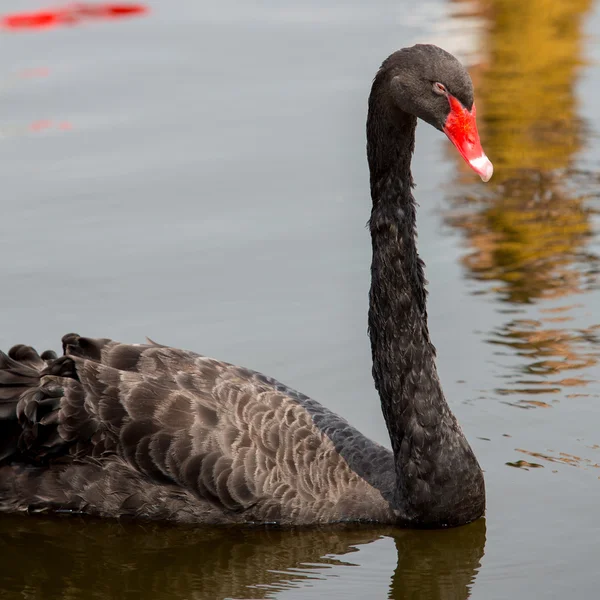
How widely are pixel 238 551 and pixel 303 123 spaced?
584 cm

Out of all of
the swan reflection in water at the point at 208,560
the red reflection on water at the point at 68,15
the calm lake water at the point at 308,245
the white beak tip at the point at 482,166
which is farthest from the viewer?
the red reflection on water at the point at 68,15

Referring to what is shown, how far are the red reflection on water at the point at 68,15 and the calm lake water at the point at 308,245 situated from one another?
0.91 ft

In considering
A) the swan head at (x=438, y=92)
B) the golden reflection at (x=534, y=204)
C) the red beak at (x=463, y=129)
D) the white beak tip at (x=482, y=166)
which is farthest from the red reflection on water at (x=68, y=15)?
the white beak tip at (x=482, y=166)

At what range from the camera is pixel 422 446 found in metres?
6.21

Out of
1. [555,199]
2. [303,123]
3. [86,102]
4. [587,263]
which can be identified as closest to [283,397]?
[587,263]

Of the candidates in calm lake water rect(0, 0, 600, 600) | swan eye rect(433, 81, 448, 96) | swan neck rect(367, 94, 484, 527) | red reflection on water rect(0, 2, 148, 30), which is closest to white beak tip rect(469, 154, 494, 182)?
swan eye rect(433, 81, 448, 96)

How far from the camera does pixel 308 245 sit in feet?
30.2

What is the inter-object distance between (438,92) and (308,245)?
11.6ft

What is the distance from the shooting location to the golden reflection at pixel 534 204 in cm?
769

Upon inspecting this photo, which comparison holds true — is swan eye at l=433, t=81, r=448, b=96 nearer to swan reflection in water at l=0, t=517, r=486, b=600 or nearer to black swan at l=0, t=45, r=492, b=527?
black swan at l=0, t=45, r=492, b=527

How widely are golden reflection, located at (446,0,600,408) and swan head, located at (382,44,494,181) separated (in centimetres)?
187

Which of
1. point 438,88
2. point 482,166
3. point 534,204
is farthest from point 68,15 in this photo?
point 482,166

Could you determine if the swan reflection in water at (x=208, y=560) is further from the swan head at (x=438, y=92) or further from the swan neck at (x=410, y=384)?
the swan head at (x=438, y=92)

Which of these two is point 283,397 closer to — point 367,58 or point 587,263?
point 587,263
